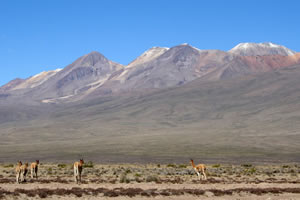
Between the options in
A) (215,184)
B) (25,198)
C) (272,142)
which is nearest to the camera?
(25,198)

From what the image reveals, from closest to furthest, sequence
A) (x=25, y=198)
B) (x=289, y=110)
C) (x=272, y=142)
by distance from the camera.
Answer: (x=25, y=198) → (x=272, y=142) → (x=289, y=110)

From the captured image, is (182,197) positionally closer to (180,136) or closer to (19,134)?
(180,136)

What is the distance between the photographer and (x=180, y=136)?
118 metres

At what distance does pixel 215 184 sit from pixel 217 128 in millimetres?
117146

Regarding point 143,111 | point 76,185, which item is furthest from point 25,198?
point 143,111

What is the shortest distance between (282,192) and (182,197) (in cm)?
512

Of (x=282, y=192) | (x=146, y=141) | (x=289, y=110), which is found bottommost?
(x=282, y=192)

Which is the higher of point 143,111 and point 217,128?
point 143,111

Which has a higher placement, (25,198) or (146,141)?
(146,141)

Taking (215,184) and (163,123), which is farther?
(163,123)

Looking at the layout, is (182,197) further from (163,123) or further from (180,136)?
(163,123)

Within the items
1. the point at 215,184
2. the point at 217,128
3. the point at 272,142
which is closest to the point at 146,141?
the point at 272,142

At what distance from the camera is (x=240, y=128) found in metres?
137

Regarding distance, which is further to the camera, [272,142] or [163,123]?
[163,123]
